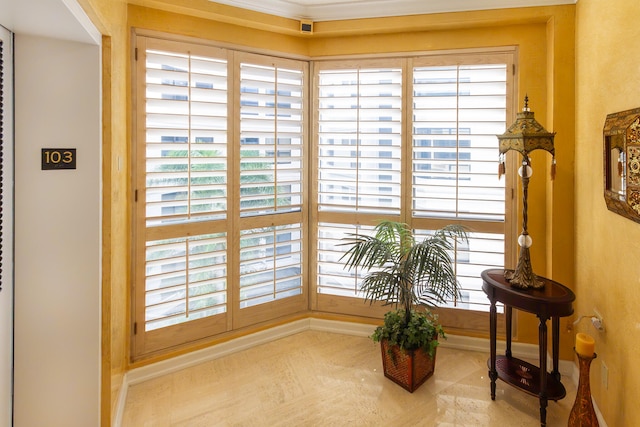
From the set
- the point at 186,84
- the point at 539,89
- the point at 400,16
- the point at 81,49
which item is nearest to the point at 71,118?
the point at 81,49

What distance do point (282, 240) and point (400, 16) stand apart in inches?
79.8

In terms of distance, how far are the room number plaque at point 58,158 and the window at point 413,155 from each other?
1930 mm

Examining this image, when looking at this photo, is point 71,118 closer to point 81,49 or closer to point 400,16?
point 81,49

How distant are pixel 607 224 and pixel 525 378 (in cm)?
106

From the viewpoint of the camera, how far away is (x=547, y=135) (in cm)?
225

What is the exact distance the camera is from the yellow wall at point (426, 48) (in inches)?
90.2

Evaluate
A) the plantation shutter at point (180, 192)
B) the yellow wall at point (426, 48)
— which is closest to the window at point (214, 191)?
the plantation shutter at point (180, 192)

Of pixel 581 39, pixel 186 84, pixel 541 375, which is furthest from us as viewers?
pixel 186 84

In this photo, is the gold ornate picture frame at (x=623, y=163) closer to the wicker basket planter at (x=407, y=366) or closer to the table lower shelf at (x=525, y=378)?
the table lower shelf at (x=525, y=378)

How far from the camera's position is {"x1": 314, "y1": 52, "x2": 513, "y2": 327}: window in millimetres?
2900

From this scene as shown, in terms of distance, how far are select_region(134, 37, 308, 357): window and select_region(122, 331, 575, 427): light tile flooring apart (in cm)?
35

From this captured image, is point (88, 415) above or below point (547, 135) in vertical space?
below

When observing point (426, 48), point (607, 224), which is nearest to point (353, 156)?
point (426, 48)

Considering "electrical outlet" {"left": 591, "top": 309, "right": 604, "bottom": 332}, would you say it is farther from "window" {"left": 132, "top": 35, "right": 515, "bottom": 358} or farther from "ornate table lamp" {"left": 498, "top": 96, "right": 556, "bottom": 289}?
"window" {"left": 132, "top": 35, "right": 515, "bottom": 358}
